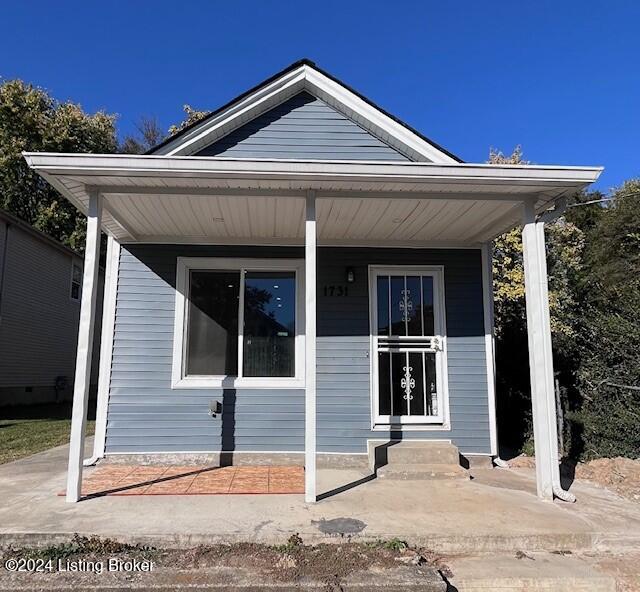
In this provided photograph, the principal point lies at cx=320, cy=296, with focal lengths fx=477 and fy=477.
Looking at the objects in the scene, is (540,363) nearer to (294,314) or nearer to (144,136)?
(294,314)

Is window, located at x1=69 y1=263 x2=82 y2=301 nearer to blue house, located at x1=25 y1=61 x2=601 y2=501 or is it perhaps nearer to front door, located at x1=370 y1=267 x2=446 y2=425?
blue house, located at x1=25 y1=61 x2=601 y2=501

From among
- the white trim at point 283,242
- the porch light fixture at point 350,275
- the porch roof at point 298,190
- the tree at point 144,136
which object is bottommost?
the porch light fixture at point 350,275

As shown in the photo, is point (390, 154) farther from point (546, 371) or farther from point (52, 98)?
point (52, 98)

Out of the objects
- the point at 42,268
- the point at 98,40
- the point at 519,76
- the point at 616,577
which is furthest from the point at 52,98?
the point at 616,577

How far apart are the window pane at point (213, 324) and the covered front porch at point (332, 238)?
0.39 ft

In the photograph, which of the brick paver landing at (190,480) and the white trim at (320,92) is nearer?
the brick paver landing at (190,480)

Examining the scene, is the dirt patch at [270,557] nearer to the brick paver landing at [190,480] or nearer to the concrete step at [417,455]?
the brick paver landing at [190,480]

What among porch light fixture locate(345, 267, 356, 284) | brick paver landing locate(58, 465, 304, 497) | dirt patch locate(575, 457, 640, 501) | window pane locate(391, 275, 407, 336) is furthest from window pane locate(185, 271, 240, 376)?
dirt patch locate(575, 457, 640, 501)

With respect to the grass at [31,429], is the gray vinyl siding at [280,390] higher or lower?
higher

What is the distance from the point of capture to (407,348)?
600 centimetres

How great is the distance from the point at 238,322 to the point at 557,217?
12.5 feet

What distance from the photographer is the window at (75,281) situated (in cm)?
1562

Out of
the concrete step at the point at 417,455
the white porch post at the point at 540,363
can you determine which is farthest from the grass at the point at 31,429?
the white porch post at the point at 540,363

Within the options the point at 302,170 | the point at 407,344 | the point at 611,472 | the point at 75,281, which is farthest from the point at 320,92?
the point at 75,281
